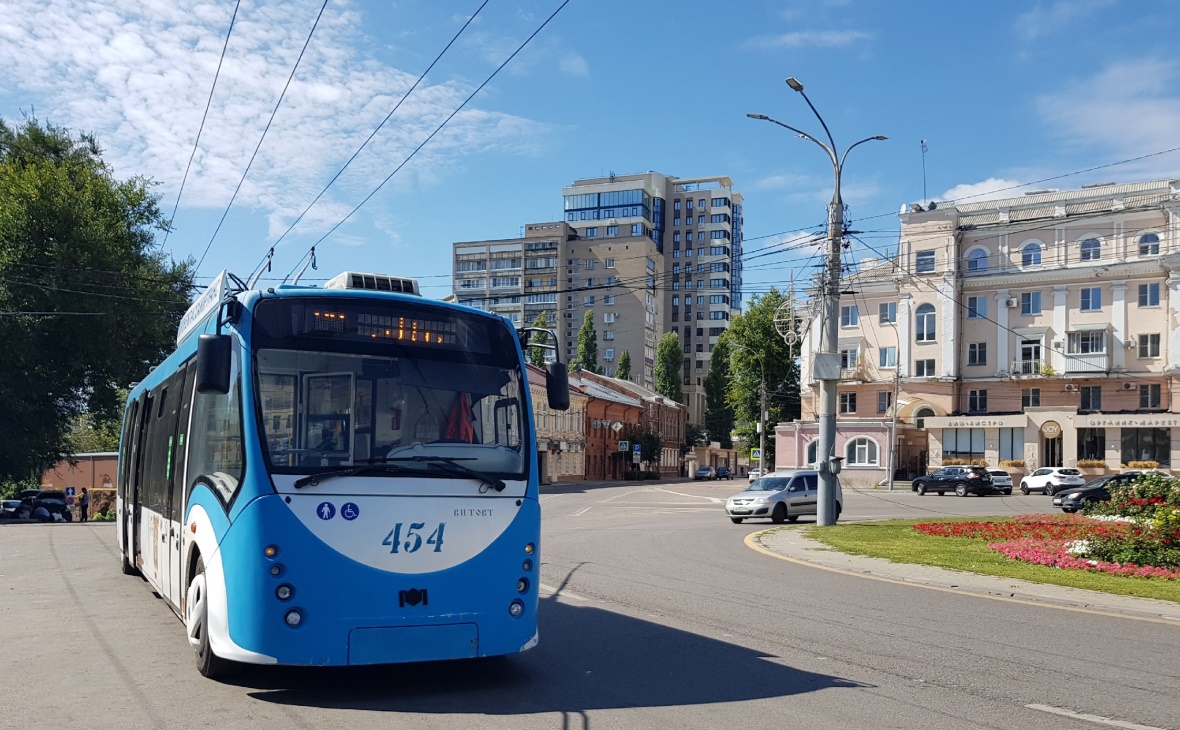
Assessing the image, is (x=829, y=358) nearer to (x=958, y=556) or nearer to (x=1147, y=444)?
(x=958, y=556)

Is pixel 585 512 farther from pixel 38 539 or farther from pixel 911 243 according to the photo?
pixel 911 243

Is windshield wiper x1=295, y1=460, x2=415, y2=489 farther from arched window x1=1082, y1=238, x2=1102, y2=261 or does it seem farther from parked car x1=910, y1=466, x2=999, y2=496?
arched window x1=1082, y1=238, x2=1102, y2=261

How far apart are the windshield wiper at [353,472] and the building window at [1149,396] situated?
66726mm

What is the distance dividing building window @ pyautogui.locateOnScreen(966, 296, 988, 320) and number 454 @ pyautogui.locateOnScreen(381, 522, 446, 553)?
67.3 m

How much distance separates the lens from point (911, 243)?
71125mm

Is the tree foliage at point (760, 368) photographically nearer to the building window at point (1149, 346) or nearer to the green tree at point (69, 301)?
the building window at point (1149, 346)

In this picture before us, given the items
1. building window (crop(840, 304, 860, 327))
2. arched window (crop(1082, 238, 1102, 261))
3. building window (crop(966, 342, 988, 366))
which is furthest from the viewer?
building window (crop(840, 304, 860, 327))

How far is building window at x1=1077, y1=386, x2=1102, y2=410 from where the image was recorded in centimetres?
6569

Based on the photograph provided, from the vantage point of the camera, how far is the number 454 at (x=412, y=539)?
7430 mm

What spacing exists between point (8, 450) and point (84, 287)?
20.9 ft

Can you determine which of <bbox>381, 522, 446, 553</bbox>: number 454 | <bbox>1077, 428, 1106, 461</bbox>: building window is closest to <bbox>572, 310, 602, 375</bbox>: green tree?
<bbox>1077, 428, 1106, 461</bbox>: building window

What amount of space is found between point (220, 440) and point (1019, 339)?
2650 inches

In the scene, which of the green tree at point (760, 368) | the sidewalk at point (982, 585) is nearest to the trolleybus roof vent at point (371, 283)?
the sidewalk at point (982, 585)

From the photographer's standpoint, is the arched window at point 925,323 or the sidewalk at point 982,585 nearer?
the sidewalk at point 982,585
